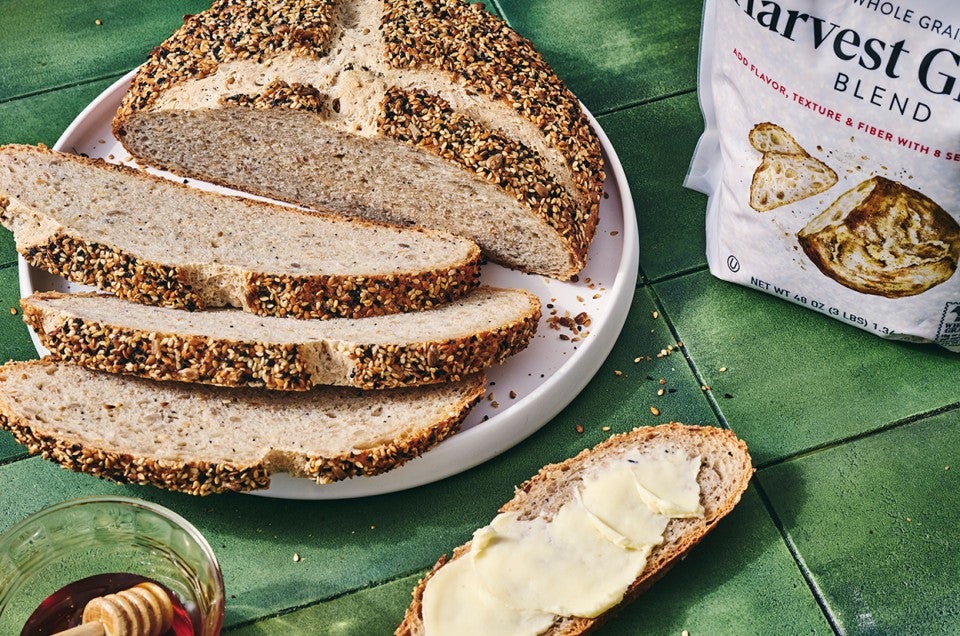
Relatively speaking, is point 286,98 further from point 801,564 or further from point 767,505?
point 801,564

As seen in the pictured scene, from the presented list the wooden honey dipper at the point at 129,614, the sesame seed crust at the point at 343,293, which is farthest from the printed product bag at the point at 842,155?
the wooden honey dipper at the point at 129,614

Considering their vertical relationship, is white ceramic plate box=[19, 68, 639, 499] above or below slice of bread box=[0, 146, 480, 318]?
below

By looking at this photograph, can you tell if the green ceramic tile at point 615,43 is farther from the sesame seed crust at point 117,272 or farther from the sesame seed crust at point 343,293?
the sesame seed crust at point 117,272

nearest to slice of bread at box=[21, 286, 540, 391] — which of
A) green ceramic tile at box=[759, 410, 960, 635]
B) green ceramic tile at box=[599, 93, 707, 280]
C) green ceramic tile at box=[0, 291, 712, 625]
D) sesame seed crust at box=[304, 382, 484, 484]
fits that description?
sesame seed crust at box=[304, 382, 484, 484]

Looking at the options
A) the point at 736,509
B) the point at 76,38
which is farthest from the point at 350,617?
the point at 76,38

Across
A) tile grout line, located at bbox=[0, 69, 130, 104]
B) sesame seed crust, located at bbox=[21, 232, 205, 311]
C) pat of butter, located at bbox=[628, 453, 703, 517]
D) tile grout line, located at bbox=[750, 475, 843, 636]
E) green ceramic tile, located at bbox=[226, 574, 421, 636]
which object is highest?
tile grout line, located at bbox=[0, 69, 130, 104]

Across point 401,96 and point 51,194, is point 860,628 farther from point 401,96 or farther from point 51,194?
point 51,194

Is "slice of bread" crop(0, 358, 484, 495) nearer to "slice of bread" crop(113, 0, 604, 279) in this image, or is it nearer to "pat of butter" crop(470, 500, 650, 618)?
"pat of butter" crop(470, 500, 650, 618)
